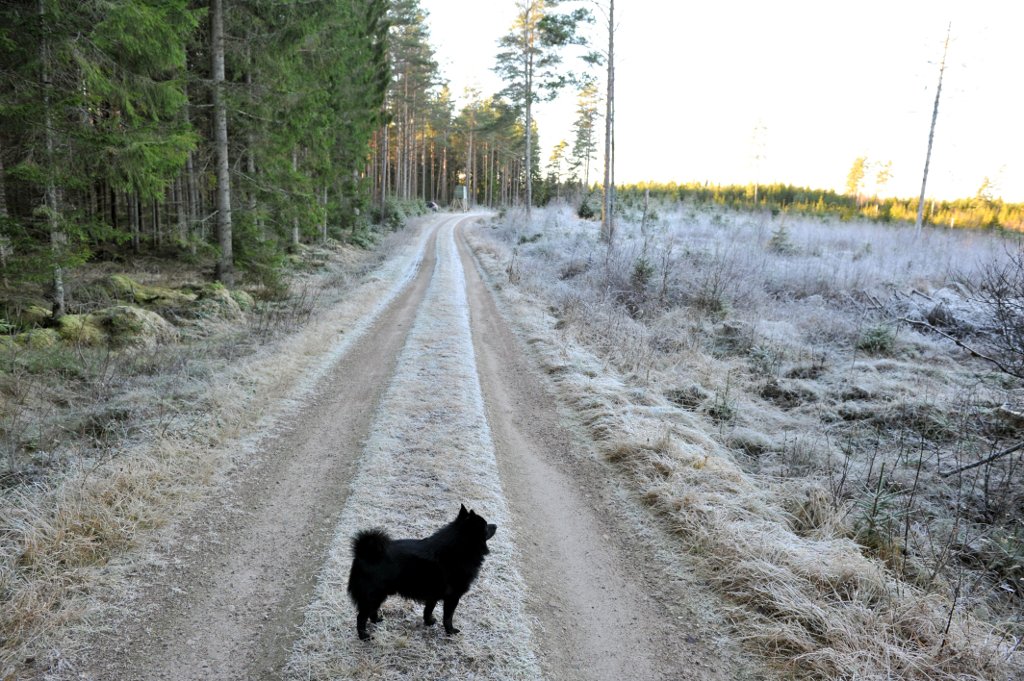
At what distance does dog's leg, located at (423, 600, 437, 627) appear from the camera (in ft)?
12.0

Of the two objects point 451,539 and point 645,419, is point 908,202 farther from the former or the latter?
point 451,539

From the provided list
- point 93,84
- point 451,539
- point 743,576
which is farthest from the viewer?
point 93,84

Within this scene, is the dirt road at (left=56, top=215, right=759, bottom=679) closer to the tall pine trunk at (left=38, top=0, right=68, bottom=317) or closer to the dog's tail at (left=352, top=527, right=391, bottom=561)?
the dog's tail at (left=352, top=527, right=391, bottom=561)

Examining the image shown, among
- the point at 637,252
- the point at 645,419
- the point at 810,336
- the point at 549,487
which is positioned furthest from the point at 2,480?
the point at 637,252

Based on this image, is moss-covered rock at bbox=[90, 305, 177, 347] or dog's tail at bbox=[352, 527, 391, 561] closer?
dog's tail at bbox=[352, 527, 391, 561]

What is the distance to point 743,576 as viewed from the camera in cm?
439

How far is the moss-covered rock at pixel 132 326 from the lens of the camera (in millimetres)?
10164

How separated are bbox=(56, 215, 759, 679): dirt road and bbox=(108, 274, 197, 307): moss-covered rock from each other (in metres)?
6.95

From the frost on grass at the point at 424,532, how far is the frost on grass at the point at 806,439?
1763 mm

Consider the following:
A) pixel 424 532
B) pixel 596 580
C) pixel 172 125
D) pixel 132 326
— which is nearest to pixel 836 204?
pixel 172 125

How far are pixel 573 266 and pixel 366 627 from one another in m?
17.8

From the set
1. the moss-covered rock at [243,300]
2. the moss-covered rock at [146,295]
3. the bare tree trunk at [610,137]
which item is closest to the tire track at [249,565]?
the moss-covered rock at [243,300]

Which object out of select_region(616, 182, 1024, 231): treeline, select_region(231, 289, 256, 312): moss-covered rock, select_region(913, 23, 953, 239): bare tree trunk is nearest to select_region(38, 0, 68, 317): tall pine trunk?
select_region(231, 289, 256, 312): moss-covered rock

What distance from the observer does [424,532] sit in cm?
489
